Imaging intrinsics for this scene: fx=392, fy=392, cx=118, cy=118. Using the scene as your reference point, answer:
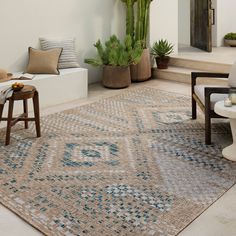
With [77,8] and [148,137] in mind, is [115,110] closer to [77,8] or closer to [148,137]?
[148,137]

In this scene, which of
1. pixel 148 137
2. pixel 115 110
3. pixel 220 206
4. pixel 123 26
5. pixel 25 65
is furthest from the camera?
pixel 123 26

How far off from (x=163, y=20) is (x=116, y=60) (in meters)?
1.67

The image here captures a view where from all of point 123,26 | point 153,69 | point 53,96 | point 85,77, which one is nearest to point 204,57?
point 153,69

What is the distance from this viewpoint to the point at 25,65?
5598 millimetres

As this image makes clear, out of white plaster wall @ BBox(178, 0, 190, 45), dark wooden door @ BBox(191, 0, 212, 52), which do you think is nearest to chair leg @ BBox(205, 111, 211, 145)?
dark wooden door @ BBox(191, 0, 212, 52)

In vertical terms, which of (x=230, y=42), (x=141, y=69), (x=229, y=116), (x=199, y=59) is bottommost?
(x=229, y=116)

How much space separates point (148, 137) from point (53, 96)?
1.79 metres

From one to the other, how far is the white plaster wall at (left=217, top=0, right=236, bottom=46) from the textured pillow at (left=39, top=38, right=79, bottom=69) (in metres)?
3.90

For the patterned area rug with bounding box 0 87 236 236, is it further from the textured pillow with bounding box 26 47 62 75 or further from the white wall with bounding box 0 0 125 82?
the white wall with bounding box 0 0 125 82

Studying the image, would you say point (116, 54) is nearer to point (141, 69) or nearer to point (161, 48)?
point (141, 69)

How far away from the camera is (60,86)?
212 inches

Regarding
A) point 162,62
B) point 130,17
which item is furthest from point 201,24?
point 130,17

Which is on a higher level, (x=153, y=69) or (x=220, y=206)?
(x=153, y=69)

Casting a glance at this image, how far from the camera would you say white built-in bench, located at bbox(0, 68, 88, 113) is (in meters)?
5.12
